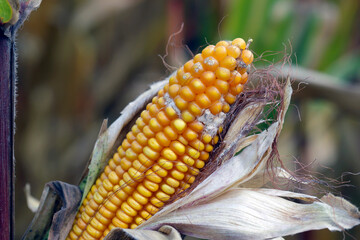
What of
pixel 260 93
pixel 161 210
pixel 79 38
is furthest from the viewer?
pixel 79 38

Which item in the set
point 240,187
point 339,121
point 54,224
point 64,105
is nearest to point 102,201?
point 54,224

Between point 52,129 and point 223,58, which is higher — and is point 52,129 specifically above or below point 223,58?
below

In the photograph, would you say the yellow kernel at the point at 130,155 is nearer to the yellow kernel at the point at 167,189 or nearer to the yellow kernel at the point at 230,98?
the yellow kernel at the point at 167,189

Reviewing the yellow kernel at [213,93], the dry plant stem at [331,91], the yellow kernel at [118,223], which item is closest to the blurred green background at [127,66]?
the dry plant stem at [331,91]

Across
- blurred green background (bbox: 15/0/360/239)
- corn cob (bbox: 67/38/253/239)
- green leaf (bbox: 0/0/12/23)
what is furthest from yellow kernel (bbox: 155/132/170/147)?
blurred green background (bbox: 15/0/360/239)

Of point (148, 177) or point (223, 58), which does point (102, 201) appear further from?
point (223, 58)

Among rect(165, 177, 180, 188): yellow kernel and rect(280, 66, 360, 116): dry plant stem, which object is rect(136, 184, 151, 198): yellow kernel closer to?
rect(165, 177, 180, 188): yellow kernel

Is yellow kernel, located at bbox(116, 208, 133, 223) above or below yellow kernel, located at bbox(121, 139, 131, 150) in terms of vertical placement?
below
